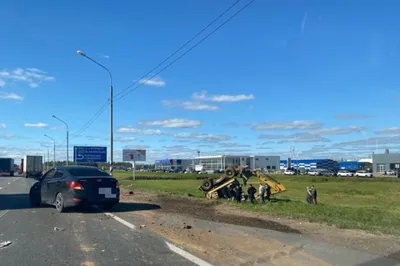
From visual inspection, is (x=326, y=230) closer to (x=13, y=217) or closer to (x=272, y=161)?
(x=13, y=217)

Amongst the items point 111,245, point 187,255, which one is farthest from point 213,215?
point 187,255

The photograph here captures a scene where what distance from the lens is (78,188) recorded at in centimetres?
1506

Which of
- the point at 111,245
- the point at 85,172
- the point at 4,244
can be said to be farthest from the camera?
the point at 85,172

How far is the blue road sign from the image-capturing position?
63281 mm

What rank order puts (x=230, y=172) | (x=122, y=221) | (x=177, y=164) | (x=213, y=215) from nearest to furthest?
1. (x=122, y=221)
2. (x=213, y=215)
3. (x=230, y=172)
4. (x=177, y=164)

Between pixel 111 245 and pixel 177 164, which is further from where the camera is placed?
pixel 177 164

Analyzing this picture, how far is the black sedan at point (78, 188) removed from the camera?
15.1m

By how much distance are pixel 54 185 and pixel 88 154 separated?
48916 mm

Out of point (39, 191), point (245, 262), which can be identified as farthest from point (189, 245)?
point (39, 191)

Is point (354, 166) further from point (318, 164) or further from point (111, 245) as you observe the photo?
point (111, 245)

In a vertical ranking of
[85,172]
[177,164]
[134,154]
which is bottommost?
[177,164]

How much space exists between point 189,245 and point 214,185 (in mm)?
12809

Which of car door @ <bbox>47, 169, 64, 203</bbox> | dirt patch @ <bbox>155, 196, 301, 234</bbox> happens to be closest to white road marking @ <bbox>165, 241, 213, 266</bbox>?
dirt patch @ <bbox>155, 196, 301, 234</bbox>

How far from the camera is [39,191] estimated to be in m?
17.5
